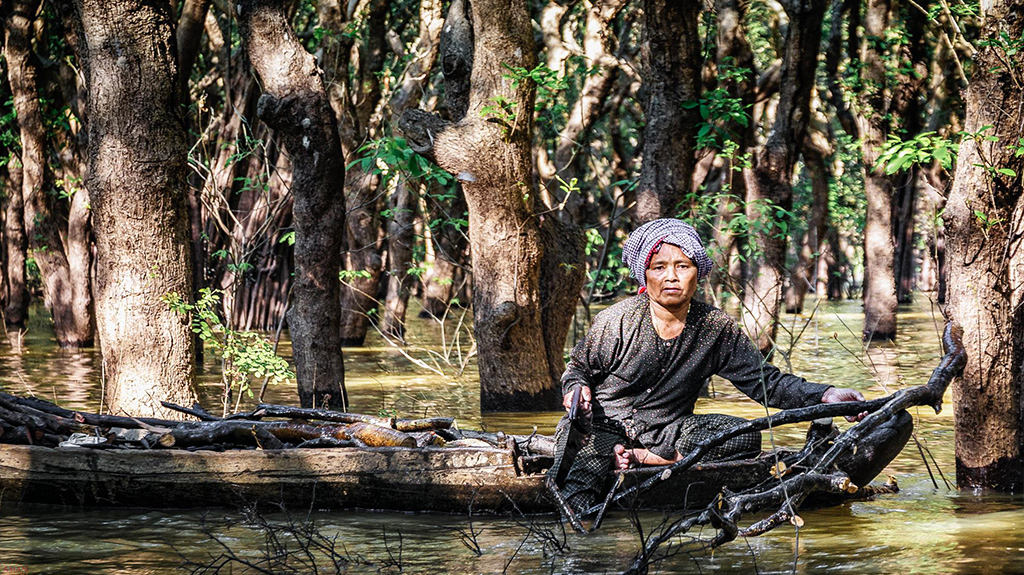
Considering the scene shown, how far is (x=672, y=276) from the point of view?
637 cm

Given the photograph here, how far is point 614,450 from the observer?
6.51 metres

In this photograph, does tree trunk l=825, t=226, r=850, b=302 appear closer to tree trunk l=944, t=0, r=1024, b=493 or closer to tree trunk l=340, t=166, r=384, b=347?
tree trunk l=340, t=166, r=384, b=347

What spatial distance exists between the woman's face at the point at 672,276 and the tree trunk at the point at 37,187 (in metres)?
11.7

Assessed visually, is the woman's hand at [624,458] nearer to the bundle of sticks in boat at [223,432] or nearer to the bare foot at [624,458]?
the bare foot at [624,458]

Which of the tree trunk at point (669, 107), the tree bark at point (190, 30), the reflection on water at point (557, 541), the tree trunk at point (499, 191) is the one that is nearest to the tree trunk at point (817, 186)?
the tree trunk at point (669, 107)

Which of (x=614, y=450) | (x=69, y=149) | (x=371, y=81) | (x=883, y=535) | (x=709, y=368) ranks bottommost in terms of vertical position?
(x=883, y=535)

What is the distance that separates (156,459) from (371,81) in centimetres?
1200

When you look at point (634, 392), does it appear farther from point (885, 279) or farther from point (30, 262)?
point (30, 262)

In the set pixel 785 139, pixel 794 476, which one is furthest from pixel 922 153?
pixel 785 139

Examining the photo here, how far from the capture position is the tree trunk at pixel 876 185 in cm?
1600

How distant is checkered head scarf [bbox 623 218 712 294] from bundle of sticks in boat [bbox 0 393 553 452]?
134cm

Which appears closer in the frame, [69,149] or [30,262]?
[69,149]

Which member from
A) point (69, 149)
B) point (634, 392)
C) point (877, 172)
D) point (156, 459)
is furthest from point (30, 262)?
point (634, 392)

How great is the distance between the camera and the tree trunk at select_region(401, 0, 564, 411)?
10.1 meters
